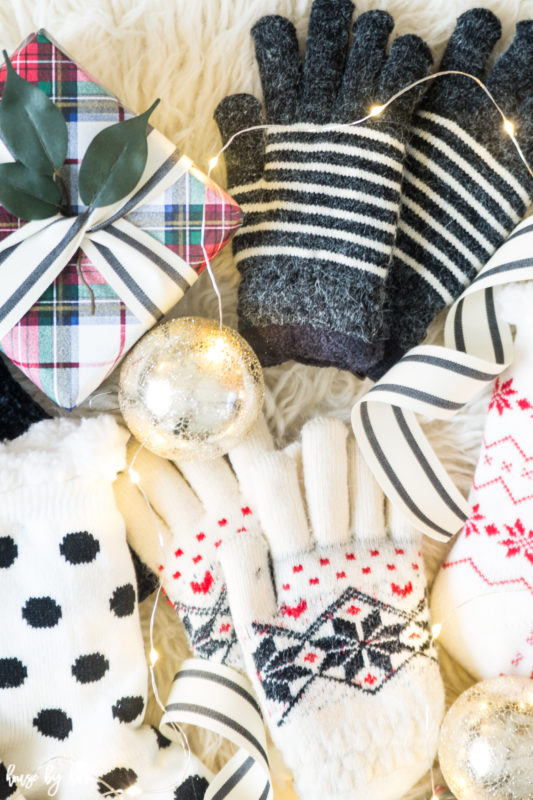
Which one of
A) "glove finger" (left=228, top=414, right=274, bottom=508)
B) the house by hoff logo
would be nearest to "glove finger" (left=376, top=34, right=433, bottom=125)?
"glove finger" (left=228, top=414, right=274, bottom=508)

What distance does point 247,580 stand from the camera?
0.72 m

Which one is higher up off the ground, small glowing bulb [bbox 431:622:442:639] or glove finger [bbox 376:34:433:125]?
glove finger [bbox 376:34:433:125]

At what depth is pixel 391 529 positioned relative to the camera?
Answer: 0.77 metres

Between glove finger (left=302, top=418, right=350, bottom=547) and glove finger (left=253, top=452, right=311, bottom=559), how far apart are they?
2 centimetres

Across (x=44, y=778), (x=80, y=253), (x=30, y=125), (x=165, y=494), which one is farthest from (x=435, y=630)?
(x=30, y=125)

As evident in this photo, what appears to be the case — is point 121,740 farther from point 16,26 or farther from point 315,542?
point 16,26

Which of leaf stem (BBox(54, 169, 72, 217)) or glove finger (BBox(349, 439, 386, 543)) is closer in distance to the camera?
leaf stem (BBox(54, 169, 72, 217))

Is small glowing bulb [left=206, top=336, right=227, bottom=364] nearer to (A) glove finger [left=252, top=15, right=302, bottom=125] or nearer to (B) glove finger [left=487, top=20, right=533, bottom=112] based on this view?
(A) glove finger [left=252, top=15, right=302, bottom=125]

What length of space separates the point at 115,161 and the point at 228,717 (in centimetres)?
58

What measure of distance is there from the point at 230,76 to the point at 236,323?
0.27m

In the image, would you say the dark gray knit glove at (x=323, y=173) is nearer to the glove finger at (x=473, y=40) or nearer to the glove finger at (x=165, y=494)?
the glove finger at (x=473, y=40)

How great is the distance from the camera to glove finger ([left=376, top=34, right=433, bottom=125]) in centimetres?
69

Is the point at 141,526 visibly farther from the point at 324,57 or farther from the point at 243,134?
the point at 324,57

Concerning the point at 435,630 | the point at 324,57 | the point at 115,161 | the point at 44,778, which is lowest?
the point at 44,778
